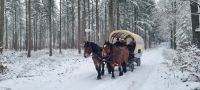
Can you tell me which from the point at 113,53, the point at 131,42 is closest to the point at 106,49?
the point at 113,53

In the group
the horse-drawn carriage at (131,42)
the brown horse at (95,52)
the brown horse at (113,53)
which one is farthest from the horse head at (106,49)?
the horse-drawn carriage at (131,42)

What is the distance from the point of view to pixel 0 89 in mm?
11656

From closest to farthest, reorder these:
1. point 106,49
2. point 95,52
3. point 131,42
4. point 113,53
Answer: point 95,52
point 106,49
point 113,53
point 131,42

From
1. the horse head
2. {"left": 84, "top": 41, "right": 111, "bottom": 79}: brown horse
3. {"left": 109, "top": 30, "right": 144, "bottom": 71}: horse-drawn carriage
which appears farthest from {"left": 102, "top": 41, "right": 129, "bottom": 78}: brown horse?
{"left": 109, "top": 30, "right": 144, "bottom": 71}: horse-drawn carriage

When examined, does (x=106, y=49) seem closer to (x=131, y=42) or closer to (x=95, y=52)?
(x=95, y=52)

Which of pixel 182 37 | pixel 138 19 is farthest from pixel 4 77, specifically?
pixel 138 19

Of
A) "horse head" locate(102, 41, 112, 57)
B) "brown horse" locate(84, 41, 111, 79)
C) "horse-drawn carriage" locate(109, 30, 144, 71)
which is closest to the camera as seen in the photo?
"brown horse" locate(84, 41, 111, 79)

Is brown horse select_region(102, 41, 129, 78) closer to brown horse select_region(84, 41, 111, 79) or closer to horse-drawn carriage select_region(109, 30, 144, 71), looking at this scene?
brown horse select_region(84, 41, 111, 79)

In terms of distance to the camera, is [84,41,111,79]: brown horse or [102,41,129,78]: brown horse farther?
[102,41,129,78]: brown horse

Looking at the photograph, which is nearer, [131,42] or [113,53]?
[113,53]

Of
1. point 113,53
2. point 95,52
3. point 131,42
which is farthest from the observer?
point 131,42

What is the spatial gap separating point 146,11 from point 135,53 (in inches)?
1658

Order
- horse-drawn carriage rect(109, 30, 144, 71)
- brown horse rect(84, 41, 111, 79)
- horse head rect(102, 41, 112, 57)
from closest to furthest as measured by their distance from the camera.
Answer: brown horse rect(84, 41, 111, 79)
horse head rect(102, 41, 112, 57)
horse-drawn carriage rect(109, 30, 144, 71)

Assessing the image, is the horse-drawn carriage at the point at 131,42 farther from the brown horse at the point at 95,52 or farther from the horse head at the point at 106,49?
the brown horse at the point at 95,52
